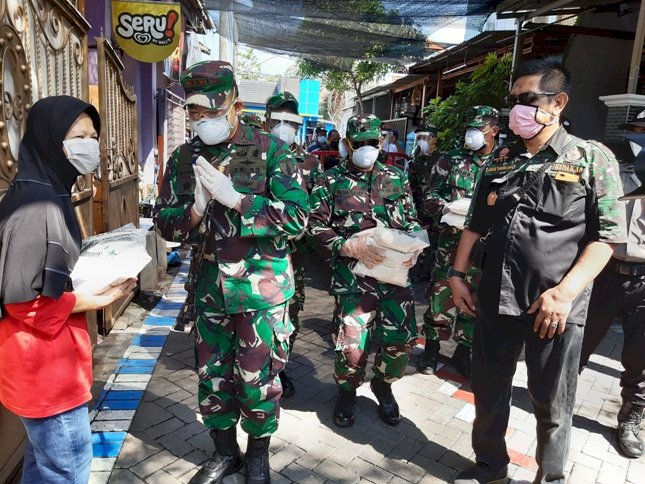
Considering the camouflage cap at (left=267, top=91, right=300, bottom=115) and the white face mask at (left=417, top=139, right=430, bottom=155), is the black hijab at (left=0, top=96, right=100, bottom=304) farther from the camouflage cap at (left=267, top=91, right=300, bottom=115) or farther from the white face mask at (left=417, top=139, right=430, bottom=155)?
the white face mask at (left=417, top=139, right=430, bottom=155)

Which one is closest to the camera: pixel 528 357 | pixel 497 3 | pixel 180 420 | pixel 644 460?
pixel 528 357

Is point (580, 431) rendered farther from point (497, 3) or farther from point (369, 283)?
point (497, 3)

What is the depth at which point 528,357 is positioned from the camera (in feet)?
7.88

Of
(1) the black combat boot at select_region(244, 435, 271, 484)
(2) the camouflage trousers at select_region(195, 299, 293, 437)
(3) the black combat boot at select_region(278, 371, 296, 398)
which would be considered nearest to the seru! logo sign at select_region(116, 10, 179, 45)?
(3) the black combat boot at select_region(278, 371, 296, 398)

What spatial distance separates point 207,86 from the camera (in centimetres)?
233

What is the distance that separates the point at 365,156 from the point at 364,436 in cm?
175

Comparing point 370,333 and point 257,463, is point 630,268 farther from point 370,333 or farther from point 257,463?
point 257,463

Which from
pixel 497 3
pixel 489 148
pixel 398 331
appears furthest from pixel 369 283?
pixel 497 3

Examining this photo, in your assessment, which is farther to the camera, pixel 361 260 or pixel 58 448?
pixel 361 260

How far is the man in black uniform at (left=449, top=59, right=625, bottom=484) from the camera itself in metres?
2.19

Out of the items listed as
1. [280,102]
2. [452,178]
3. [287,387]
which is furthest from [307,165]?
[287,387]

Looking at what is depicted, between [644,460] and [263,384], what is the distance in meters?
2.33

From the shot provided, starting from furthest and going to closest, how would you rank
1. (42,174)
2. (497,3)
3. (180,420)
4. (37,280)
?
(497,3)
(180,420)
(42,174)
(37,280)

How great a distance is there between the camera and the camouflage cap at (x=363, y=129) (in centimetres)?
321
